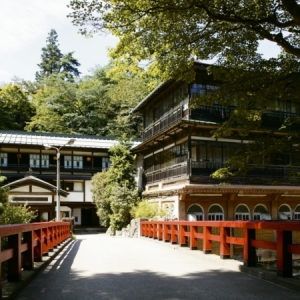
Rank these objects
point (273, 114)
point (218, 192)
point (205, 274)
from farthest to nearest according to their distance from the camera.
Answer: point (273, 114) → point (218, 192) → point (205, 274)

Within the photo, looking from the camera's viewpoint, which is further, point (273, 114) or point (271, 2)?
point (273, 114)

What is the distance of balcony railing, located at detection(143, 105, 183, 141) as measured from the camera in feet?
87.4

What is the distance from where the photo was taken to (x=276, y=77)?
11445mm

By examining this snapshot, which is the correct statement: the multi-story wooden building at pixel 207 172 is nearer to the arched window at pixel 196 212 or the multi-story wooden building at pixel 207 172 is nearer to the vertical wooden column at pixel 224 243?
the arched window at pixel 196 212

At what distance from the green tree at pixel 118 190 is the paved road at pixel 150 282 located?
69.3ft

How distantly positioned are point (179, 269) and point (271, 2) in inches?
272

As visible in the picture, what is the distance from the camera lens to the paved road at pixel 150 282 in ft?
21.2

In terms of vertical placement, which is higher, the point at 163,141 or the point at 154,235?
the point at 163,141

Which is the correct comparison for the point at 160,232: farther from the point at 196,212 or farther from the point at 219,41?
the point at 219,41

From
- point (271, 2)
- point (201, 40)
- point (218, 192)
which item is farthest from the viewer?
point (218, 192)

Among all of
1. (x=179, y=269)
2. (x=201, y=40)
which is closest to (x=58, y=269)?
(x=179, y=269)

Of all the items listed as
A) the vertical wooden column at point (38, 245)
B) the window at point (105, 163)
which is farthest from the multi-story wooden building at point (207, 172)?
the vertical wooden column at point (38, 245)

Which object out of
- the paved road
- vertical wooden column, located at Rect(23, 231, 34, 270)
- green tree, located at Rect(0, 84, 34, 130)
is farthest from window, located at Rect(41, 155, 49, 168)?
vertical wooden column, located at Rect(23, 231, 34, 270)

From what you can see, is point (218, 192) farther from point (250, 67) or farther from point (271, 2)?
point (271, 2)
